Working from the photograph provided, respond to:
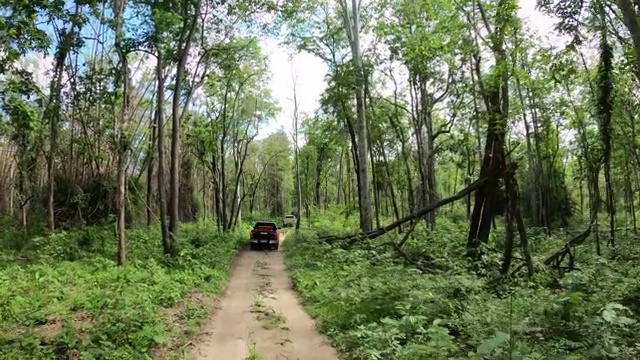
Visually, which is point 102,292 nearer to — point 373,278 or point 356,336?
point 356,336

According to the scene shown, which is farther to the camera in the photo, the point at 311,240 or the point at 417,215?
the point at 311,240

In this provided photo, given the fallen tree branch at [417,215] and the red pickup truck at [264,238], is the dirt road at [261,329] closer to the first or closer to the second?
the fallen tree branch at [417,215]

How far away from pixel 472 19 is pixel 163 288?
10.8m

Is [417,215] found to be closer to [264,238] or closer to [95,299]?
[95,299]

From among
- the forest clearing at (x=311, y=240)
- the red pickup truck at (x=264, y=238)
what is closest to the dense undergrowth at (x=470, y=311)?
the forest clearing at (x=311, y=240)

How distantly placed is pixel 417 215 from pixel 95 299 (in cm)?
988

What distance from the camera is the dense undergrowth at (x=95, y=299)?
636 centimetres

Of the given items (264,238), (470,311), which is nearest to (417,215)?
(470,311)

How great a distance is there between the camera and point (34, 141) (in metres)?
19.5

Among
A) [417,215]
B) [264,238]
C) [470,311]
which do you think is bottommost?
[470,311]

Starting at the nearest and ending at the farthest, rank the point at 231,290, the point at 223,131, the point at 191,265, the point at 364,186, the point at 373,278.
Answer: the point at 373,278 → the point at 231,290 → the point at 191,265 → the point at 364,186 → the point at 223,131

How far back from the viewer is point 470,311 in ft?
24.1

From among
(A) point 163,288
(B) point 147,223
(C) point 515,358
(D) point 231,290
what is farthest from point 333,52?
(C) point 515,358

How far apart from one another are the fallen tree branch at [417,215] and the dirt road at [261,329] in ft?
15.6
